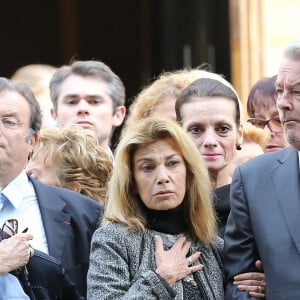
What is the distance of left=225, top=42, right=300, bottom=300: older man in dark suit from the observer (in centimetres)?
483

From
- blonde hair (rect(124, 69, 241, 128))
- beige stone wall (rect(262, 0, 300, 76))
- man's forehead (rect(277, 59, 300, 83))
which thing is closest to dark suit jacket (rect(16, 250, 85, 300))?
man's forehead (rect(277, 59, 300, 83))

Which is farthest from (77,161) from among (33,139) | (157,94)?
(157,94)

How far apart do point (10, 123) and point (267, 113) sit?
1.63 meters

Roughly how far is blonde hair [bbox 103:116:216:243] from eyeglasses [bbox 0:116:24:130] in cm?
52

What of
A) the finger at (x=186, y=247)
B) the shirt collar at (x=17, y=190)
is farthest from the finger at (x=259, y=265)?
the shirt collar at (x=17, y=190)

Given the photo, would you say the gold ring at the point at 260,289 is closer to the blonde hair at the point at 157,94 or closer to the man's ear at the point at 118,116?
the blonde hair at the point at 157,94

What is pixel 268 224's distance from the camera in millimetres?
4918

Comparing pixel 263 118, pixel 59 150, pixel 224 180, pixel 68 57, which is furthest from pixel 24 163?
pixel 68 57

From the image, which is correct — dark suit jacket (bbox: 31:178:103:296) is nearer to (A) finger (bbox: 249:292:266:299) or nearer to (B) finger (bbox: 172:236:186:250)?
(B) finger (bbox: 172:236:186:250)

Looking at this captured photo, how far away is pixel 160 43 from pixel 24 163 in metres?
7.09

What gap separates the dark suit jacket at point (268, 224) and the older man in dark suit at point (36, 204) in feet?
2.21

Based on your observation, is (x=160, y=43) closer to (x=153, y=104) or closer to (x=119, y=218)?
(x=153, y=104)

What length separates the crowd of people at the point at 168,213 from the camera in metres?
4.86

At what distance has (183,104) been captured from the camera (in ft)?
18.6
